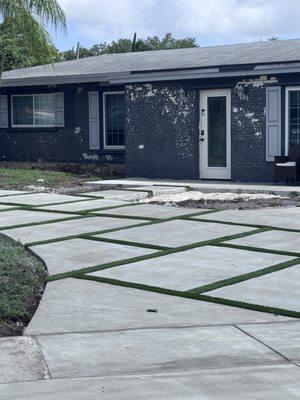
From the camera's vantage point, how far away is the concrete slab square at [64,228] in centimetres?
1046

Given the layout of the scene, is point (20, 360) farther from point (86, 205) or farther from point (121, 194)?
point (121, 194)

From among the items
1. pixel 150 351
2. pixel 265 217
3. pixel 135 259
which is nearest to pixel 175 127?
pixel 265 217

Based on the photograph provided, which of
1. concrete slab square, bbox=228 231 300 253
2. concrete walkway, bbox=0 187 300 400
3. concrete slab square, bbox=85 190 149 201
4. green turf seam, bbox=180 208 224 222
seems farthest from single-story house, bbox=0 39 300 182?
concrete slab square, bbox=228 231 300 253

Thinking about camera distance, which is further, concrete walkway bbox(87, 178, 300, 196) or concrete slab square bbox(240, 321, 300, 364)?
concrete walkway bbox(87, 178, 300, 196)

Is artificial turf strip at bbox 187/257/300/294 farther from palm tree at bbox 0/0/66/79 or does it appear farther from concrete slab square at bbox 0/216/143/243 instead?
palm tree at bbox 0/0/66/79

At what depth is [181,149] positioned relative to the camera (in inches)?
720

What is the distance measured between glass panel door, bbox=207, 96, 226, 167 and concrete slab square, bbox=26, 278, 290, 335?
35.1 ft

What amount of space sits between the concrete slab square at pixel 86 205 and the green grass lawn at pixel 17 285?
4134 mm

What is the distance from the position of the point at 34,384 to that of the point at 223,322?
2.01 metres

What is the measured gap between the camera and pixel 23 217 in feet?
40.6

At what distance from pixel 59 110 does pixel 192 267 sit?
1466 cm

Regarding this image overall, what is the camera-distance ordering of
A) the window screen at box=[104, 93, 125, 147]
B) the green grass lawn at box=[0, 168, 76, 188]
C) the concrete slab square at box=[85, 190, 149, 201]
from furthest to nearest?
the window screen at box=[104, 93, 125, 147] → the green grass lawn at box=[0, 168, 76, 188] → the concrete slab square at box=[85, 190, 149, 201]

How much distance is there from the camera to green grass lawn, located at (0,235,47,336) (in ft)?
21.4

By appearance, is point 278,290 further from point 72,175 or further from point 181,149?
point 72,175
